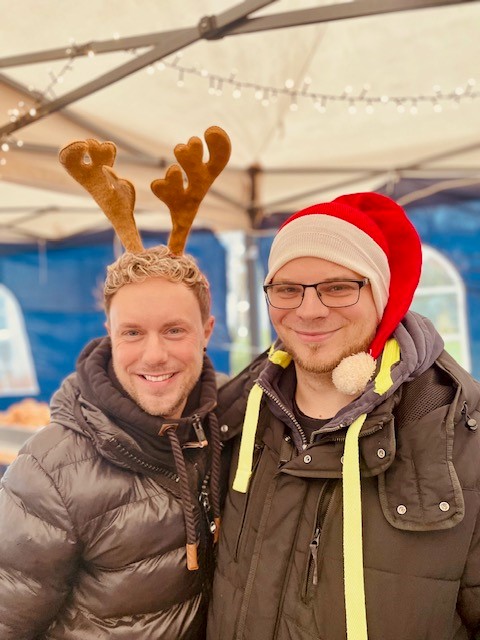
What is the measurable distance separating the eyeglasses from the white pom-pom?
15 cm

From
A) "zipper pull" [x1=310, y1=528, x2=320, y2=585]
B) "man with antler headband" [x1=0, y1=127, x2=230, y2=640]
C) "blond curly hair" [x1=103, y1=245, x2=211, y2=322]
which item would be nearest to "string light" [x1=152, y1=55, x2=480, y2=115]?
"man with antler headband" [x1=0, y1=127, x2=230, y2=640]

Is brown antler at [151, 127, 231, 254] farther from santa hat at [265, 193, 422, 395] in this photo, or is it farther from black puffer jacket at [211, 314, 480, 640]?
black puffer jacket at [211, 314, 480, 640]

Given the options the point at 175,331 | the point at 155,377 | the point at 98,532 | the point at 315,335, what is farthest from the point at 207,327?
the point at 98,532

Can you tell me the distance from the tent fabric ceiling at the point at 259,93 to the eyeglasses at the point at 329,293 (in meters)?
1.11

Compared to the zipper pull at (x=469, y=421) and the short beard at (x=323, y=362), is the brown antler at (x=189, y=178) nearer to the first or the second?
the short beard at (x=323, y=362)

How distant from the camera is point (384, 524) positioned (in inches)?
44.3

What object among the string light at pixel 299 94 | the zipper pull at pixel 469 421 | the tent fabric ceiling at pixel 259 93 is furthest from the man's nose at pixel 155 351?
the string light at pixel 299 94

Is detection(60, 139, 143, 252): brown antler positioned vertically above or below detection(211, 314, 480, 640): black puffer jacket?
above

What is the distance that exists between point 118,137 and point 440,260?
2537 millimetres

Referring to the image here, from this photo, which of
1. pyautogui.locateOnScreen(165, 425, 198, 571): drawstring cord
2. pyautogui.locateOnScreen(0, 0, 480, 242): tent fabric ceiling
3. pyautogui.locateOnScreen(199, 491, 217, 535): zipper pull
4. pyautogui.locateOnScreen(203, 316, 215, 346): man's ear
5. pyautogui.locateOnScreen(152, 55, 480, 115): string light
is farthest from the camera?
pyautogui.locateOnScreen(152, 55, 480, 115): string light

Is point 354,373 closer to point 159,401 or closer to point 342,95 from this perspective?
point 159,401

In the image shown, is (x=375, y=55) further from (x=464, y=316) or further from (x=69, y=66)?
(x=464, y=316)

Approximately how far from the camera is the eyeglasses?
131cm

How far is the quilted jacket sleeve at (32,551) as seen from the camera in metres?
1.24
